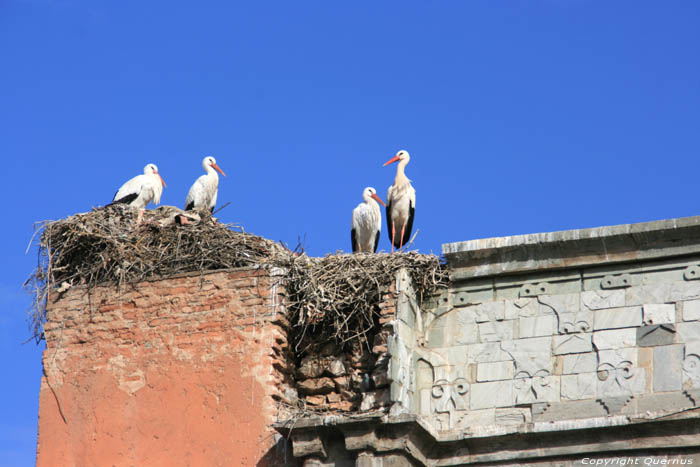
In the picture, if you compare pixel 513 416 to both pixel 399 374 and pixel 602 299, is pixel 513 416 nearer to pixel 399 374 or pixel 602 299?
pixel 399 374

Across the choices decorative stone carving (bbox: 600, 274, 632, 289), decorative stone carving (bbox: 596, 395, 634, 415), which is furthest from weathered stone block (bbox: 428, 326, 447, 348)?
decorative stone carving (bbox: 596, 395, 634, 415)

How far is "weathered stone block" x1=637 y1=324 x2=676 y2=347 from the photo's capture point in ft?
29.6

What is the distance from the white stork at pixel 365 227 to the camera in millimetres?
11891

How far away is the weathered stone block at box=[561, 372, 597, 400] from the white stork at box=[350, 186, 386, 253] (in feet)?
10.3

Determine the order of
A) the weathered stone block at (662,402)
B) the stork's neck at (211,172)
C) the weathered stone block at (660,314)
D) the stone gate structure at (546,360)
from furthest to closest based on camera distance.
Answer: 1. the stork's neck at (211,172)
2. the weathered stone block at (660,314)
3. the stone gate structure at (546,360)
4. the weathered stone block at (662,402)

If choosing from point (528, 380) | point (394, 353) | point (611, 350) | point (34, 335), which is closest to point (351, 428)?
point (394, 353)

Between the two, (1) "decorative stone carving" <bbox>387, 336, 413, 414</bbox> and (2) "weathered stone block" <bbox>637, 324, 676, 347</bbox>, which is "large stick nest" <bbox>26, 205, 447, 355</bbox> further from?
(2) "weathered stone block" <bbox>637, 324, 676, 347</bbox>

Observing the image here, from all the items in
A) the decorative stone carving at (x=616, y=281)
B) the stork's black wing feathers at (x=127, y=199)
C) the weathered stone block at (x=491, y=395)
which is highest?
the stork's black wing feathers at (x=127, y=199)

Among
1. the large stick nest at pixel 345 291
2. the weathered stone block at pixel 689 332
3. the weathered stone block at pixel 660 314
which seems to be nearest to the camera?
the weathered stone block at pixel 689 332

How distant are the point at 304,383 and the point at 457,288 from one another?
1417 millimetres

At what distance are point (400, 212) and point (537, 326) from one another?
2899 millimetres

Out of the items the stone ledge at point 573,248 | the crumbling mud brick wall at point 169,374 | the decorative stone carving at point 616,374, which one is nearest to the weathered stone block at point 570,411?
the decorative stone carving at point 616,374

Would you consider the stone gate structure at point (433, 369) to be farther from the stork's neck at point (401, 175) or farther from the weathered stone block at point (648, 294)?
the stork's neck at point (401, 175)

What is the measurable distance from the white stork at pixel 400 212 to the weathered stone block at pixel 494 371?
271 centimetres
